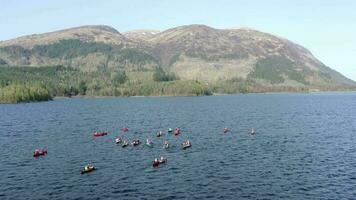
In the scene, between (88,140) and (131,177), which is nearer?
(131,177)

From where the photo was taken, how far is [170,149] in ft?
442

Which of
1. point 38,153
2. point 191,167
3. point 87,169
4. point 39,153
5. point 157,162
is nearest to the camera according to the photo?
point 87,169

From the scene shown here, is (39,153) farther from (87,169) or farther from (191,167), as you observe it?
(191,167)

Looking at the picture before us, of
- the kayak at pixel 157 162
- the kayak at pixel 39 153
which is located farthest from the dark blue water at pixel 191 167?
the kayak at pixel 39 153

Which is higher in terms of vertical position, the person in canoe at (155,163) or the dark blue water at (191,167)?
the person in canoe at (155,163)

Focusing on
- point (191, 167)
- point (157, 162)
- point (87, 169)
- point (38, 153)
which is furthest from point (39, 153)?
point (191, 167)

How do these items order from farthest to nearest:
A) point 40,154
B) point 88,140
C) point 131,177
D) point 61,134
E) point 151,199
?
point 61,134, point 88,140, point 40,154, point 131,177, point 151,199

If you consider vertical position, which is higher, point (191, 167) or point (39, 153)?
point (39, 153)

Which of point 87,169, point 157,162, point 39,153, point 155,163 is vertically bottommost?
point 87,169

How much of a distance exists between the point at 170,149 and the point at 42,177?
4662cm

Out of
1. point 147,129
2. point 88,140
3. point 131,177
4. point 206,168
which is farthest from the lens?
point 147,129

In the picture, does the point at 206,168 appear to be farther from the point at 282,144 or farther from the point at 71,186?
the point at 282,144

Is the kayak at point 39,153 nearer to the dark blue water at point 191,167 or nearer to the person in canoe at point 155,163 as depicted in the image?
the dark blue water at point 191,167

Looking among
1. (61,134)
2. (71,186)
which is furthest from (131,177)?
(61,134)
